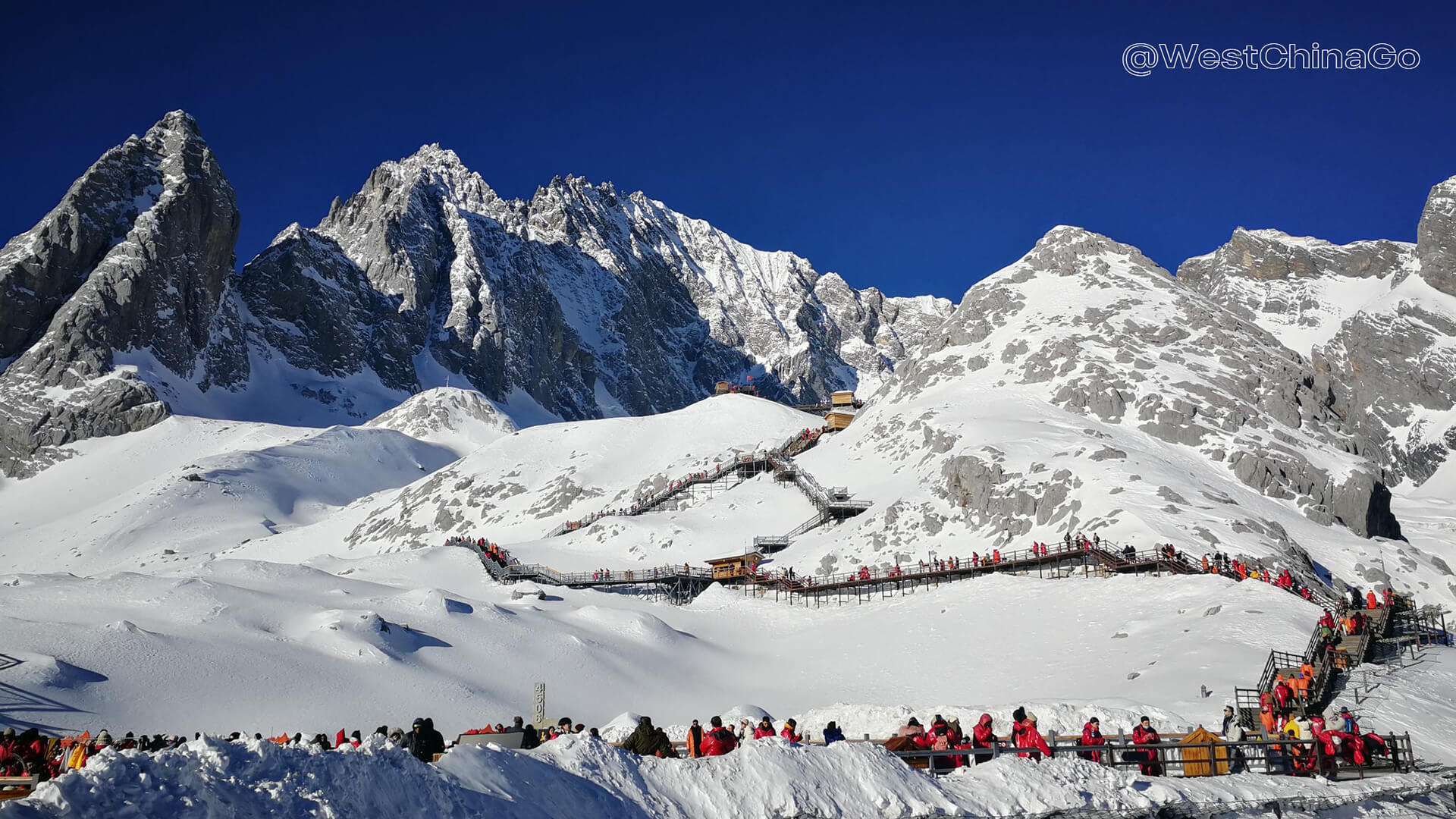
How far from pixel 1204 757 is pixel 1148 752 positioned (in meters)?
1.29

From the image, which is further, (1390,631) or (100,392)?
(100,392)

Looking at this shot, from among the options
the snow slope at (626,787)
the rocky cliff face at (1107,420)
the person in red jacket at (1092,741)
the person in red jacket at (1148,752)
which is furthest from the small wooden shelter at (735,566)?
the snow slope at (626,787)

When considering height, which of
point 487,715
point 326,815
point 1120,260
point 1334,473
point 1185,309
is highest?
point 1120,260

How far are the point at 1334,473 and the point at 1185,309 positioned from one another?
29945 mm

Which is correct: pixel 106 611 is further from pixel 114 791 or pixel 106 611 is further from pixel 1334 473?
pixel 1334 473

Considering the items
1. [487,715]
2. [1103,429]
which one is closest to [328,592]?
[487,715]

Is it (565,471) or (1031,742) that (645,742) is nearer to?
(1031,742)

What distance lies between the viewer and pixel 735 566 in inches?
2773

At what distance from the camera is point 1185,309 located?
10344 cm

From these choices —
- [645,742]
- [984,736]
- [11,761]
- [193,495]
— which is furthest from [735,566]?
[193,495]

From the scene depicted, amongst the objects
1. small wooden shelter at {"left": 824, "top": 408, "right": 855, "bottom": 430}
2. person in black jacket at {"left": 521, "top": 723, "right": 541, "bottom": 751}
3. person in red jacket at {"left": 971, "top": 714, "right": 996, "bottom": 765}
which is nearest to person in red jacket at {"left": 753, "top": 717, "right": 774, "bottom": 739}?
person in red jacket at {"left": 971, "top": 714, "right": 996, "bottom": 765}

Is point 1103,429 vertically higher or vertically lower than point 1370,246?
lower

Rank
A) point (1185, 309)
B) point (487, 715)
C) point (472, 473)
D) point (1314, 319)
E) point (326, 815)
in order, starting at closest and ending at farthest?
point (326, 815) → point (487, 715) → point (1185, 309) → point (472, 473) → point (1314, 319)

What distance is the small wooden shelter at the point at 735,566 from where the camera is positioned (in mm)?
69562
